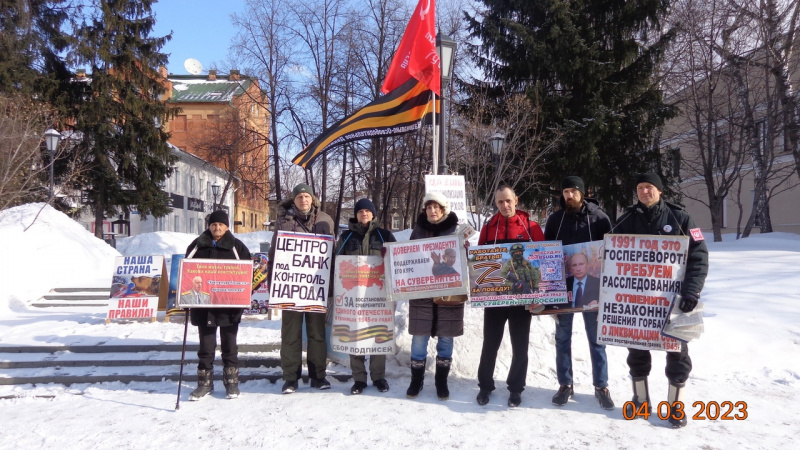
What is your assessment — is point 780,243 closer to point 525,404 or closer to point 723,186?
point 723,186

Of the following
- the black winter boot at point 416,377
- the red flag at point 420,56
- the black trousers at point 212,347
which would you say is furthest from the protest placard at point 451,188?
the black trousers at point 212,347

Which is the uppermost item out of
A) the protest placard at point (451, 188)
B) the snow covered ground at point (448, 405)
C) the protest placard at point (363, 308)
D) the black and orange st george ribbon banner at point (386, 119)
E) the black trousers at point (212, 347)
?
the black and orange st george ribbon banner at point (386, 119)

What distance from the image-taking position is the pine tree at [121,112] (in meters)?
26.7

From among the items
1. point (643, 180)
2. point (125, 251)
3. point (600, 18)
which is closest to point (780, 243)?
point (600, 18)

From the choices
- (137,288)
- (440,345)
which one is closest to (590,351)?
(440,345)

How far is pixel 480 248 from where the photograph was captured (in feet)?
16.5

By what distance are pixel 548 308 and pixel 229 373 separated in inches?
128

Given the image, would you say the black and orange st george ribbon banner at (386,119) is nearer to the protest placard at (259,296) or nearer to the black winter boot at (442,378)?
the protest placard at (259,296)

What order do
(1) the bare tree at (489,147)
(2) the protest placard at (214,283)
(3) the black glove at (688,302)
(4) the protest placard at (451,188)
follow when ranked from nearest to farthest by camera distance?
1. (3) the black glove at (688,302)
2. (2) the protest placard at (214,283)
3. (4) the protest placard at (451,188)
4. (1) the bare tree at (489,147)

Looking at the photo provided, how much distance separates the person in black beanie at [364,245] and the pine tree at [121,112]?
24.6 meters

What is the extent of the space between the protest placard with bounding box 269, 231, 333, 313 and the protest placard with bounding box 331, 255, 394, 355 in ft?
0.61

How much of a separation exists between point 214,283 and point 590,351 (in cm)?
377

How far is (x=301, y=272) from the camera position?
5.54m
